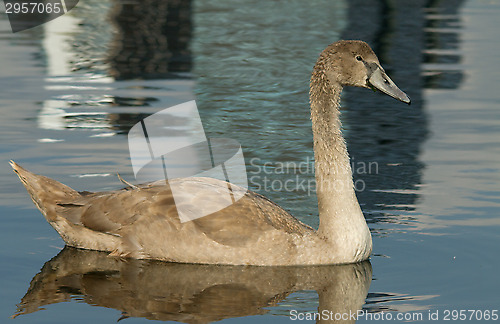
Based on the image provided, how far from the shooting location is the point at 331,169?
10297mm

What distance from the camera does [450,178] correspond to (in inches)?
502

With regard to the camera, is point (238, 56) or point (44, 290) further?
point (238, 56)

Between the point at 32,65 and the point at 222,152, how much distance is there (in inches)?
289

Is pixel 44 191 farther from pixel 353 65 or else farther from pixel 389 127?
pixel 389 127

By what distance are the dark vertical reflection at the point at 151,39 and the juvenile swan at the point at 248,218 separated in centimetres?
909

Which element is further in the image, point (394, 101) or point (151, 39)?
point (151, 39)

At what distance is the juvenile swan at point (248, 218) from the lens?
9.84 m

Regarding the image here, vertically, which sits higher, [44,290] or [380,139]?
[44,290]

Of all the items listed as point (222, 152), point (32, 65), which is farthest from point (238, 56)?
point (222, 152)

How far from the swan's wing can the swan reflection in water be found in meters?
0.34

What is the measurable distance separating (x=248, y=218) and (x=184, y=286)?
1.07 m

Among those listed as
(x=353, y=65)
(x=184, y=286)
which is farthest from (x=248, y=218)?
(x=353, y=65)

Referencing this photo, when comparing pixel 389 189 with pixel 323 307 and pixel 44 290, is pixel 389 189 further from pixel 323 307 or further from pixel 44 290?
pixel 44 290

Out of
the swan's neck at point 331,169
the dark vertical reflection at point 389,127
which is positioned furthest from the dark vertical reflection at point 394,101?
the swan's neck at point 331,169
